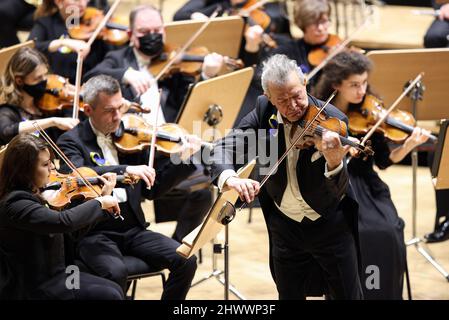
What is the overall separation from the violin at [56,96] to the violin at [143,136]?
1.45 feet

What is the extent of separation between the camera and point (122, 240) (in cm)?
387

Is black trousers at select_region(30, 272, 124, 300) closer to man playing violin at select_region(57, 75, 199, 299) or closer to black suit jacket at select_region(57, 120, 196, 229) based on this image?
man playing violin at select_region(57, 75, 199, 299)

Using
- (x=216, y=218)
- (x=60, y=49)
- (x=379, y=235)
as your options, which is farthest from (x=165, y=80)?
(x=216, y=218)

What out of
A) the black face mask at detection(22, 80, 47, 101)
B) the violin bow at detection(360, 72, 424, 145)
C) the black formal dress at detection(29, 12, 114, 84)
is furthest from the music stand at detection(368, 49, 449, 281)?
the black formal dress at detection(29, 12, 114, 84)

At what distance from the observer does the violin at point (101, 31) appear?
510 centimetres

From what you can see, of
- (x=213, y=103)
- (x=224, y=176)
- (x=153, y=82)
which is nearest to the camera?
(x=224, y=176)

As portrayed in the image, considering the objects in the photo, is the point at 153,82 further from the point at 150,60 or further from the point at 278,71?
the point at 278,71

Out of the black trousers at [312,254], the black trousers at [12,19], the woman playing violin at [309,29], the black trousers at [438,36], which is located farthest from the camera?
the black trousers at [12,19]

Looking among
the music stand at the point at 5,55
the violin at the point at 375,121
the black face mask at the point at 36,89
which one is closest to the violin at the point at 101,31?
the music stand at the point at 5,55

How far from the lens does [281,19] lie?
5691 millimetres

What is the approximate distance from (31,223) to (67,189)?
10.5 inches

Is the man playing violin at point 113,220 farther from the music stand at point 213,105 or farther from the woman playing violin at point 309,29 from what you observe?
the woman playing violin at point 309,29
